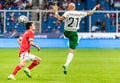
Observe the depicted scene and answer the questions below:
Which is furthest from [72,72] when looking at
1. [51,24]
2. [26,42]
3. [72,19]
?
[51,24]

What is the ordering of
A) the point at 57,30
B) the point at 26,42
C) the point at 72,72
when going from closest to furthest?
the point at 26,42 → the point at 72,72 → the point at 57,30

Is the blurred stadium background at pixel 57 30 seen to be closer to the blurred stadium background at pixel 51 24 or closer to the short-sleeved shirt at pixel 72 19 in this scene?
the blurred stadium background at pixel 51 24

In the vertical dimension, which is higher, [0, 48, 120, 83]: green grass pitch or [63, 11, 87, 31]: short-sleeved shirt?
[63, 11, 87, 31]: short-sleeved shirt

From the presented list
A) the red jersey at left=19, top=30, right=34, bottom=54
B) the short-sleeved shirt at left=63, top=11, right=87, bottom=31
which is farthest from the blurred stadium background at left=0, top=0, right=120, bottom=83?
the red jersey at left=19, top=30, right=34, bottom=54

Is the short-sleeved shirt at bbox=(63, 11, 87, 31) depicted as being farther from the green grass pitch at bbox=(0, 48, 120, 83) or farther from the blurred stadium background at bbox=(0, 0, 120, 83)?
the blurred stadium background at bbox=(0, 0, 120, 83)

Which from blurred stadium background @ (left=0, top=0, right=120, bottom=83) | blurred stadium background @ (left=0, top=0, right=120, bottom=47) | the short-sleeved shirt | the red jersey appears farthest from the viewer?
blurred stadium background @ (left=0, top=0, right=120, bottom=47)

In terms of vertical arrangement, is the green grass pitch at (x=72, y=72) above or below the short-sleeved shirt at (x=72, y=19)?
below

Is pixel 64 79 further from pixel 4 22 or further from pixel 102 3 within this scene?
pixel 102 3

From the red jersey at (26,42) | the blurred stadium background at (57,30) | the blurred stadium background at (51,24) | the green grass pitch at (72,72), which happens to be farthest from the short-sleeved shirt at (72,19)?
the blurred stadium background at (51,24)

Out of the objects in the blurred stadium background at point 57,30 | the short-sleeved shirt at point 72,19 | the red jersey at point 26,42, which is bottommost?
the blurred stadium background at point 57,30

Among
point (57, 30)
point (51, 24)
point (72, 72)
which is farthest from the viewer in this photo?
point (51, 24)

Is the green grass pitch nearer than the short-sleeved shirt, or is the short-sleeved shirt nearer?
the green grass pitch

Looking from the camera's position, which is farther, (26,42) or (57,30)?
(57,30)

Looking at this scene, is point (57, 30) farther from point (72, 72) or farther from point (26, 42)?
point (26, 42)
